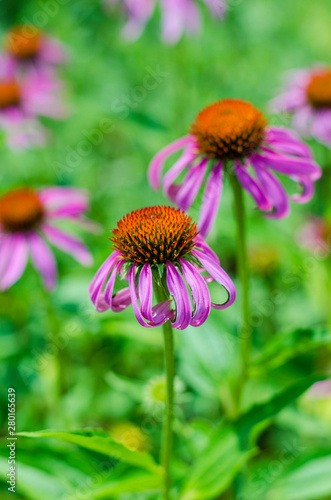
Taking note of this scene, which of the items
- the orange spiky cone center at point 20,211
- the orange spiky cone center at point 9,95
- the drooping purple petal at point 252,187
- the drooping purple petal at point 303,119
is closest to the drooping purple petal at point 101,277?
the drooping purple petal at point 252,187

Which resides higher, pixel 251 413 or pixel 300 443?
pixel 251 413

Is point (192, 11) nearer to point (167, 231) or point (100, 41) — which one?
point (100, 41)

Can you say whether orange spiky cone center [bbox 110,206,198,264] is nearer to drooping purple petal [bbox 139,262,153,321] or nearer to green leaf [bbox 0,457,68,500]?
drooping purple petal [bbox 139,262,153,321]

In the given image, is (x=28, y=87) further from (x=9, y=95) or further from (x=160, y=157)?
(x=160, y=157)

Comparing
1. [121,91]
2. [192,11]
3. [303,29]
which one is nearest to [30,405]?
[192,11]

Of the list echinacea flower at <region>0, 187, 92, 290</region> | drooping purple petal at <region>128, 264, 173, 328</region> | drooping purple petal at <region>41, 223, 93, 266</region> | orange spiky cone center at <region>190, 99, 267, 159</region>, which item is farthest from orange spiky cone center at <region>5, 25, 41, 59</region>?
drooping purple petal at <region>128, 264, 173, 328</region>

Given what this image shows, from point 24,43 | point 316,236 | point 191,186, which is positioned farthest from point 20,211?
point 24,43
